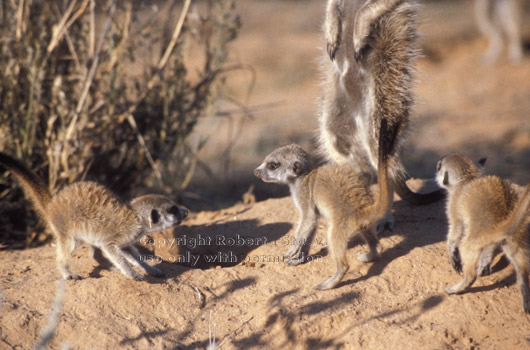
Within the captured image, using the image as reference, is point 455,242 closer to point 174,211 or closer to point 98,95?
point 174,211

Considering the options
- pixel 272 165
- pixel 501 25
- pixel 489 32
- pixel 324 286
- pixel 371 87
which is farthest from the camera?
pixel 501 25

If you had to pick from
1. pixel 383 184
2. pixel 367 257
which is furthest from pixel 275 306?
pixel 383 184

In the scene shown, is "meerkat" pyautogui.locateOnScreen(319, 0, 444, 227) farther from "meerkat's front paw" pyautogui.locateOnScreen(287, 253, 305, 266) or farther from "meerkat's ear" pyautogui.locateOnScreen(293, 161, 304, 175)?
"meerkat's front paw" pyautogui.locateOnScreen(287, 253, 305, 266)

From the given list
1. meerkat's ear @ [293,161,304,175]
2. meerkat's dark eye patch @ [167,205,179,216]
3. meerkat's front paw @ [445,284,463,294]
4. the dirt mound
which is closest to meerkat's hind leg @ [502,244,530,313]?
the dirt mound

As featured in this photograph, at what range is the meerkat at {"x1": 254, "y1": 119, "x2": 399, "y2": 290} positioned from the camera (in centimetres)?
371

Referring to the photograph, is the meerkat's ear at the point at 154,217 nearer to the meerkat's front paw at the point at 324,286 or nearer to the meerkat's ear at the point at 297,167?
the meerkat's ear at the point at 297,167

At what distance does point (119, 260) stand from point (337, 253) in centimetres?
146

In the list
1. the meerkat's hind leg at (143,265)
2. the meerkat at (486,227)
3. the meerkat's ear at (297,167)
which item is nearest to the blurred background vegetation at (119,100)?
the meerkat's ear at (297,167)

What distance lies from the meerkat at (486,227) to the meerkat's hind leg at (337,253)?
70 centimetres

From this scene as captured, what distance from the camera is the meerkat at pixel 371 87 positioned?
15.3ft

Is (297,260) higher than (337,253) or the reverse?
the reverse

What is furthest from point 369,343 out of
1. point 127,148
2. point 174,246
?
point 127,148

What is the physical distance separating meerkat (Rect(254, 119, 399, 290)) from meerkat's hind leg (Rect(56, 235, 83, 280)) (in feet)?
4.87

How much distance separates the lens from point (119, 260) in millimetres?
3783
